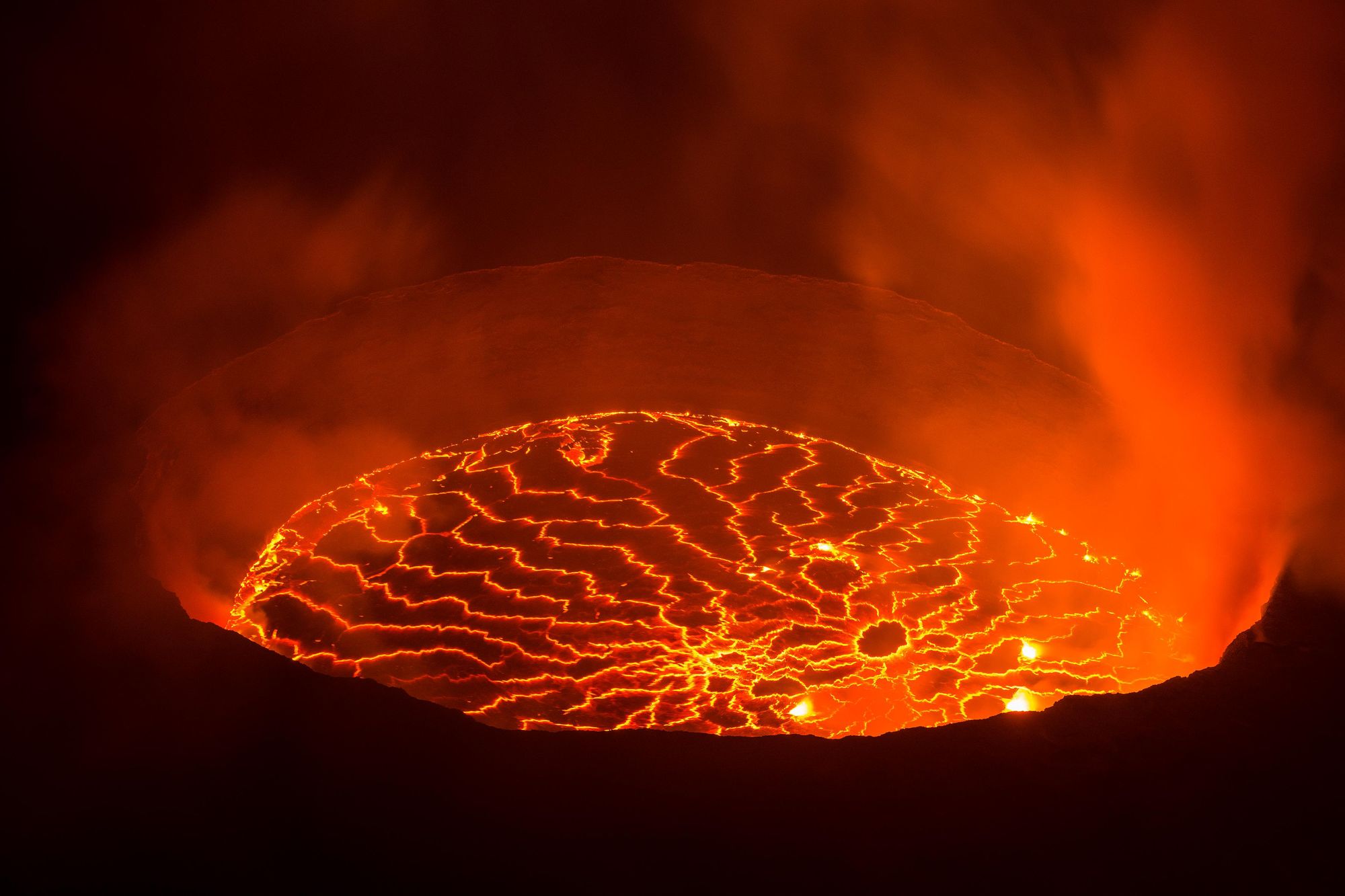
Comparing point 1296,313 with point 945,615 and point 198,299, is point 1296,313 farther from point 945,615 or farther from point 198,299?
point 198,299

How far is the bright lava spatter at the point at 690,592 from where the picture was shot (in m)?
3.96

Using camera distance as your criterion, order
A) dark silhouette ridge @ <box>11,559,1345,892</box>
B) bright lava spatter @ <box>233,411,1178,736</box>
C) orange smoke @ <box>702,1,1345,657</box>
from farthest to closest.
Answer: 1. orange smoke @ <box>702,1,1345,657</box>
2. bright lava spatter @ <box>233,411,1178,736</box>
3. dark silhouette ridge @ <box>11,559,1345,892</box>

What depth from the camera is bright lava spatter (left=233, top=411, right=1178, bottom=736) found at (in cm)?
396

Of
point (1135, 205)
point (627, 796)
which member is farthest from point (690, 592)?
point (1135, 205)

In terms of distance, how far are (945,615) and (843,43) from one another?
9.35 feet

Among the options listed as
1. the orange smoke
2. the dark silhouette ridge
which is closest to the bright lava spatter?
the orange smoke

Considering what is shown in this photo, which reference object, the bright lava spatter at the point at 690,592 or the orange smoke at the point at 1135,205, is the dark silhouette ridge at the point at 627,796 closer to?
the bright lava spatter at the point at 690,592

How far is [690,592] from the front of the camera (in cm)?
454

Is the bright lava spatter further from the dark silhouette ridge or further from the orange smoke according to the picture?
the dark silhouette ridge

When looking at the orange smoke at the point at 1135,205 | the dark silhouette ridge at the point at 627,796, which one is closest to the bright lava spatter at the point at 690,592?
the orange smoke at the point at 1135,205

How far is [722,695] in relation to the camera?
3.92 meters

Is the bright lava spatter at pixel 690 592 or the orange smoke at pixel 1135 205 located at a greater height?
the orange smoke at pixel 1135 205

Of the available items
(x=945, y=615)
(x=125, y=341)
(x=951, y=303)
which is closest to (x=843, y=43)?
(x=951, y=303)

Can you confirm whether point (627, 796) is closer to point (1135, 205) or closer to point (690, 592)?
point (690, 592)
